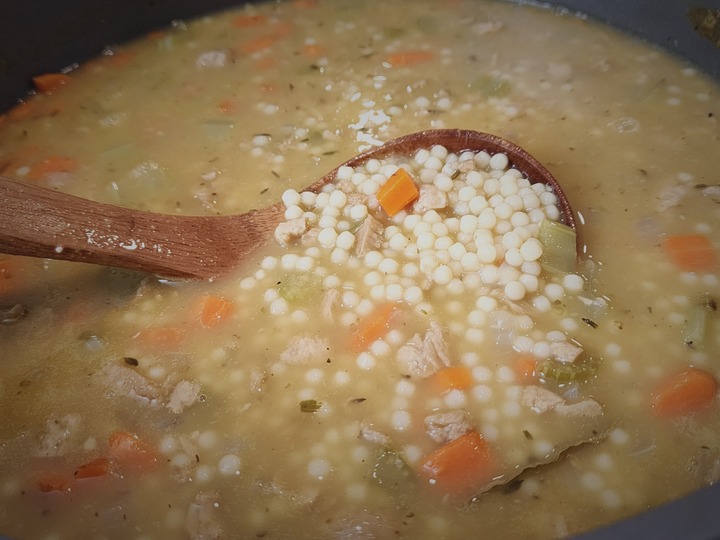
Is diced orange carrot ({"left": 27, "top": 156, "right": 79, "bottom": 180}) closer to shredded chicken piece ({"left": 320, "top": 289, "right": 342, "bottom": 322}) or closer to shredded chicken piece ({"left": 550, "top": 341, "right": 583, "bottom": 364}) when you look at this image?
shredded chicken piece ({"left": 320, "top": 289, "right": 342, "bottom": 322})

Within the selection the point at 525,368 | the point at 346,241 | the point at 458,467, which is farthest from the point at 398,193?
the point at 458,467

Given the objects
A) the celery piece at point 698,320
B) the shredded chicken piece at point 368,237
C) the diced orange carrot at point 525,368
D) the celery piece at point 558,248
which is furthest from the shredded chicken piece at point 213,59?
the celery piece at point 698,320

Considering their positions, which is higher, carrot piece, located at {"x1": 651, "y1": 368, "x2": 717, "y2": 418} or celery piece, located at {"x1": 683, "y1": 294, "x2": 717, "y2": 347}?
celery piece, located at {"x1": 683, "y1": 294, "x2": 717, "y2": 347}

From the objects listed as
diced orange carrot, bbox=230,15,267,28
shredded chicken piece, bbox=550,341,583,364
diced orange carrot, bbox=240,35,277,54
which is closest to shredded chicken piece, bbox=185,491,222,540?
shredded chicken piece, bbox=550,341,583,364

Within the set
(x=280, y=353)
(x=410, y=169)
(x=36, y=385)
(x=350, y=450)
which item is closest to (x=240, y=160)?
(x=410, y=169)

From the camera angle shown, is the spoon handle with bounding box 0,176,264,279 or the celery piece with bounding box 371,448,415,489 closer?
the celery piece with bounding box 371,448,415,489

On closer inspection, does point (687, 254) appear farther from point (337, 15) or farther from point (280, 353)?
point (337, 15)

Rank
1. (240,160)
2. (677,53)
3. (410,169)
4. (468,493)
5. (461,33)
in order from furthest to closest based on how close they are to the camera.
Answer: (461,33) → (677,53) → (240,160) → (410,169) → (468,493)
